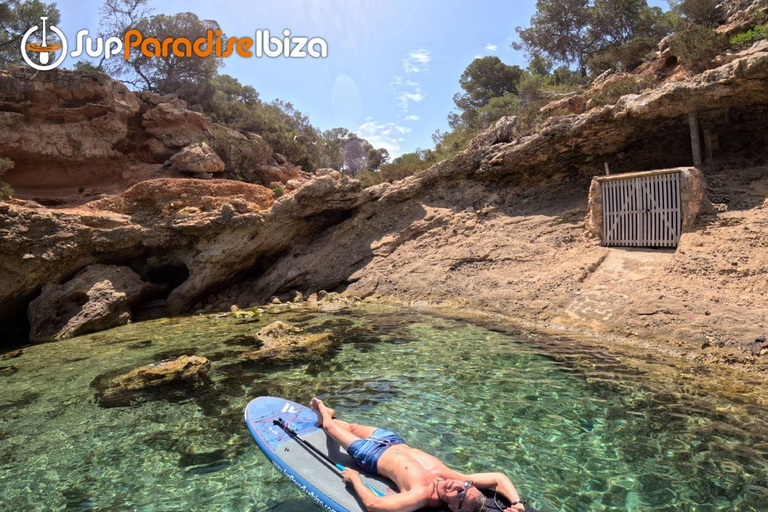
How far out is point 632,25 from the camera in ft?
86.3

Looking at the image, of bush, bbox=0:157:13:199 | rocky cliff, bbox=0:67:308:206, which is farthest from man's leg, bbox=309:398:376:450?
rocky cliff, bbox=0:67:308:206

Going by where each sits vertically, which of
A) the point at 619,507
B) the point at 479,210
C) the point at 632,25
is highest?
the point at 632,25

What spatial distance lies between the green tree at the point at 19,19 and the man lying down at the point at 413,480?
25442 millimetres

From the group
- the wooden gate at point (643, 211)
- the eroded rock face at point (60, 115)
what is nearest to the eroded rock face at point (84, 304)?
the eroded rock face at point (60, 115)

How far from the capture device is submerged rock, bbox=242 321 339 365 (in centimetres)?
823

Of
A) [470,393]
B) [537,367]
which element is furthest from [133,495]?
[537,367]

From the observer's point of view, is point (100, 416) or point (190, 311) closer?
point (100, 416)

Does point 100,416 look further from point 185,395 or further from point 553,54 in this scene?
point 553,54

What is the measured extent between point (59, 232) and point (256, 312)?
6.31 meters

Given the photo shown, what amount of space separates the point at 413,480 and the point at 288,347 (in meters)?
5.53

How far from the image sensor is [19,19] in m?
20.8

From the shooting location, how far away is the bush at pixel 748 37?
11990 millimetres

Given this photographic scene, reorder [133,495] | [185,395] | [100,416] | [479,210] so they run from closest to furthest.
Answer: [133,495] < [100,416] < [185,395] < [479,210]

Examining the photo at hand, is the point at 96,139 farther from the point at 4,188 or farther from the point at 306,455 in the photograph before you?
the point at 306,455
